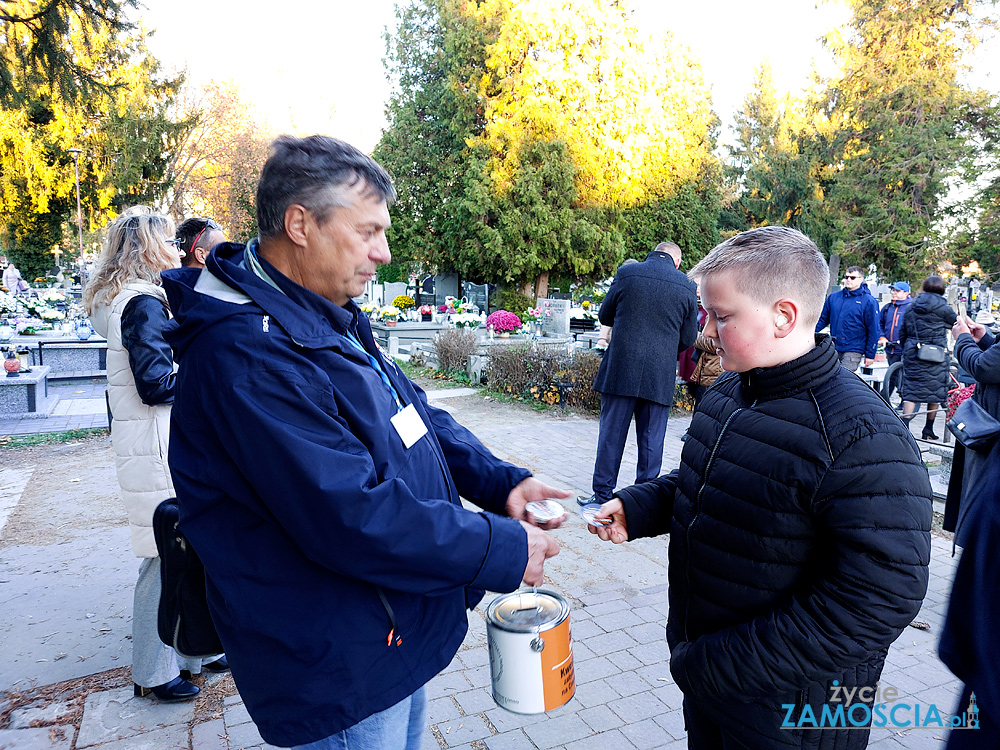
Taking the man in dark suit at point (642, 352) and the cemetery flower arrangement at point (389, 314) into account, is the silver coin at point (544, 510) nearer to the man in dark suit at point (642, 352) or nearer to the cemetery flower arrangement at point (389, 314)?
the man in dark suit at point (642, 352)

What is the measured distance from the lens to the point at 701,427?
1814 mm

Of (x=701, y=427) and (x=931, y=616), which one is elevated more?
(x=701, y=427)

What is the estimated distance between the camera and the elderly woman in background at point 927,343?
27.1 feet

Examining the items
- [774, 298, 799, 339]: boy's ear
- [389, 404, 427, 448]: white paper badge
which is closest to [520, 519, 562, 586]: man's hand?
[389, 404, 427, 448]: white paper badge

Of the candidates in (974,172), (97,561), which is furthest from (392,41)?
(97,561)

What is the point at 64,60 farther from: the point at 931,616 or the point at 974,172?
the point at 974,172

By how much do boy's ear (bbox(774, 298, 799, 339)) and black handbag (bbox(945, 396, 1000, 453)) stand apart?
1678 mm

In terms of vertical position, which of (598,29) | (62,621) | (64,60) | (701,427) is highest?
(598,29)

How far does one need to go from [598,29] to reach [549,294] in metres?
11.3

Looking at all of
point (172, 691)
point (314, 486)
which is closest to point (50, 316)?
point (172, 691)

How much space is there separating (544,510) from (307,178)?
1.10m

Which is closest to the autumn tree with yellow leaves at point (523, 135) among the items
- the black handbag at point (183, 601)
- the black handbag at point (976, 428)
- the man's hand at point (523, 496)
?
the black handbag at point (976, 428)

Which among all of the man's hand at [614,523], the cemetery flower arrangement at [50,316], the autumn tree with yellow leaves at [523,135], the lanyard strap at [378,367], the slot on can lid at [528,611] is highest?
the autumn tree with yellow leaves at [523,135]

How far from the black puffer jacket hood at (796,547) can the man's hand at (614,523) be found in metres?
0.22
